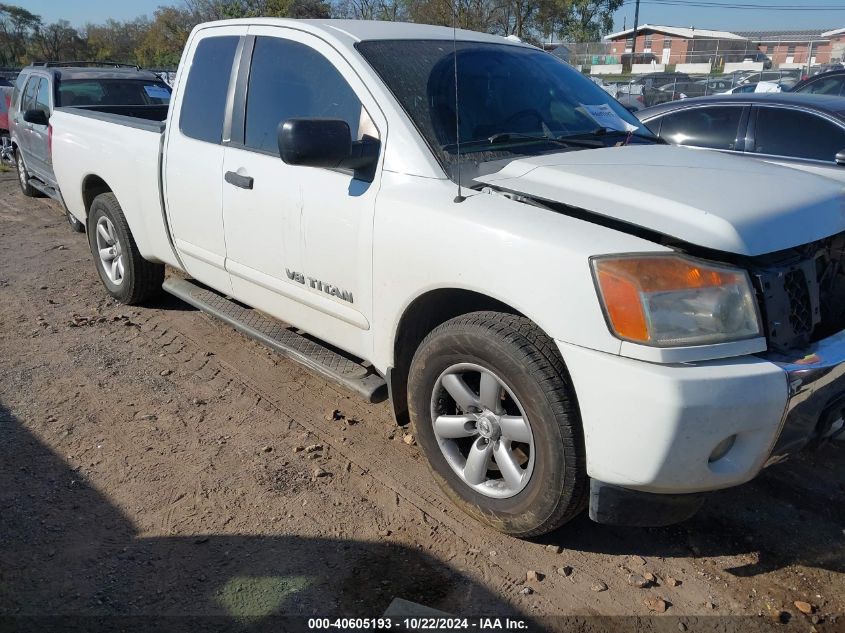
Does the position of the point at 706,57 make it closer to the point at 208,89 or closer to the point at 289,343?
the point at 208,89

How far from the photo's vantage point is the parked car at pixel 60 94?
8.89m

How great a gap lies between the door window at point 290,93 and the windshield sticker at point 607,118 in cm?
127

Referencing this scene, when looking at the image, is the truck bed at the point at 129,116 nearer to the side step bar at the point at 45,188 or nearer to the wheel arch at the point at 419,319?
the side step bar at the point at 45,188

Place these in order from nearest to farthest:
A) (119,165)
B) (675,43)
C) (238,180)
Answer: (238,180), (119,165), (675,43)

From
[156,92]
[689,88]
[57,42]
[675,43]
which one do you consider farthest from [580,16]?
[57,42]

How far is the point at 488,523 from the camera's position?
2904mm

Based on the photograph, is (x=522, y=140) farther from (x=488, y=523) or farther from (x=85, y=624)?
(x=85, y=624)

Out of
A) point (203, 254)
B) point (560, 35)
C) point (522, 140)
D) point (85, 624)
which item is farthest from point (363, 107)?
point (560, 35)

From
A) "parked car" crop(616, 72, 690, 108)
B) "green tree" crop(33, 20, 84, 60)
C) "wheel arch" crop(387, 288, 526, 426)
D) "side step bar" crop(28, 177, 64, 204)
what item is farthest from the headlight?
"green tree" crop(33, 20, 84, 60)

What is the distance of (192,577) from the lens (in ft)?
8.82

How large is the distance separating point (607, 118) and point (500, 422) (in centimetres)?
191

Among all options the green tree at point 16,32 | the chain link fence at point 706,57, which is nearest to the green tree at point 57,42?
the green tree at point 16,32

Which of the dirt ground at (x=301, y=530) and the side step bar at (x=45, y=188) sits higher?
the side step bar at (x=45, y=188)

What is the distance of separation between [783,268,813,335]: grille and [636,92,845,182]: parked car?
3554 mm
